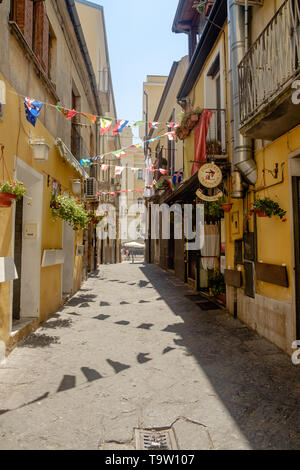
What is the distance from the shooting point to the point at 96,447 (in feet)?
8.36

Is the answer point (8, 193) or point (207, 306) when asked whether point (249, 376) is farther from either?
point (207, 306)

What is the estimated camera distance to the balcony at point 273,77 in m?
4.30

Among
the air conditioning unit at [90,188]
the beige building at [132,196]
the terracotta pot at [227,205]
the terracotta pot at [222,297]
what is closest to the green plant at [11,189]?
the terracotta pot at [227,205]

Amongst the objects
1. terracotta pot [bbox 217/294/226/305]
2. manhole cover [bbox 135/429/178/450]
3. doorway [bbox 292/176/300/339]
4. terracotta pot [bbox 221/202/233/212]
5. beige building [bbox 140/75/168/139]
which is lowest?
manhole cover [bbox 135/429/178/450]

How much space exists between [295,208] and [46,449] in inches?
179

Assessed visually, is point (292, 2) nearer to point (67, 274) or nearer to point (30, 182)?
point (30, 182)

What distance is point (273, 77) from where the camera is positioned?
4.74m

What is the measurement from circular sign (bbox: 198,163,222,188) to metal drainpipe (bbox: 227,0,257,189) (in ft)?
2.40

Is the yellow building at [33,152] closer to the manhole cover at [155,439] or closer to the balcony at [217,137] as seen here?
the manhole cover at [155,439]

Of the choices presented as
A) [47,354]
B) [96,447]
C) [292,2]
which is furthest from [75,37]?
[96,447]

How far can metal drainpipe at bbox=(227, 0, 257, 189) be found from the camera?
242 inches

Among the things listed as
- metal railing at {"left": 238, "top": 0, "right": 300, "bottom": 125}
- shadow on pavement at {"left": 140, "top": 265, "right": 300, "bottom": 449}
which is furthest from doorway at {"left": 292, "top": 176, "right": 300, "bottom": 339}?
metal railing at {"left": 238, "top": 0, "right": 300, "bottom": 125}

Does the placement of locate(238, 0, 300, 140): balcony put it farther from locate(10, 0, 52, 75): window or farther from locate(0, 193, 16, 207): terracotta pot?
locate(10, 0, 52, 75): window

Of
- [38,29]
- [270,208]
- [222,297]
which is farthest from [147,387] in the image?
[38,29]
